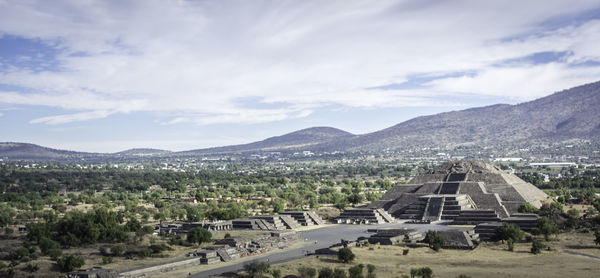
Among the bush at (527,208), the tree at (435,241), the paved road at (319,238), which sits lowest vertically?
the paved road at (319,238)

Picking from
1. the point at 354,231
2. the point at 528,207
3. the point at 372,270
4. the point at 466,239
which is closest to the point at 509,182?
the point at 528,207

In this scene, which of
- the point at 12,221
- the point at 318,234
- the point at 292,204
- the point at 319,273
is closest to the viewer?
the point at 319,273

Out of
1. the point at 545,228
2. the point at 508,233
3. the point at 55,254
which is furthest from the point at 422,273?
the point at 55,254

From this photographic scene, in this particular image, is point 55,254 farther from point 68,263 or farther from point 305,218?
point 305,218

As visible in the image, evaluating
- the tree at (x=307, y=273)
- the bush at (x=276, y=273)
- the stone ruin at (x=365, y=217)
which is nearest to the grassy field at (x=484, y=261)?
the bush at (x=276, y=273)

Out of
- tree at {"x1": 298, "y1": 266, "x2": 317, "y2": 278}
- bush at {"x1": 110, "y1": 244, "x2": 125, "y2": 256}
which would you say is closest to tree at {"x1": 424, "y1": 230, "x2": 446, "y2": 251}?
tree at {"x1": 298, "y1": 266, "x2": 317, "y2": 278}

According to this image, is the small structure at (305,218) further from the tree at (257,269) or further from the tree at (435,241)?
the tree at (257,269)

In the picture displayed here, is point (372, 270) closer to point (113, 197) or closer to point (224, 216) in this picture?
point (224, 216)
